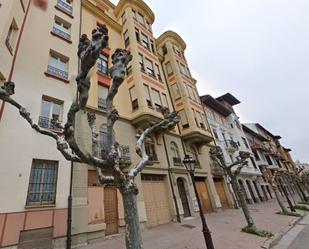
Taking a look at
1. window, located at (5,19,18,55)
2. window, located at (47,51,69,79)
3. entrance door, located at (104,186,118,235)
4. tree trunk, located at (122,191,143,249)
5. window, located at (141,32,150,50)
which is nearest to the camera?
tree trunk, located at (122,191,143,249)

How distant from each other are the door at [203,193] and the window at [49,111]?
13874mm

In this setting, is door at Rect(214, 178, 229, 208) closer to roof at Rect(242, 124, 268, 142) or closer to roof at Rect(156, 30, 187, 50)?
roof at Rect(156, 30, 187, 50)

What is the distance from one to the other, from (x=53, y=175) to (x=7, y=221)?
99.6 inches

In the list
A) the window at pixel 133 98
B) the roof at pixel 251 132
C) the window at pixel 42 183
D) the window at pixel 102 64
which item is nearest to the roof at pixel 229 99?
the roof at pixel 251 132

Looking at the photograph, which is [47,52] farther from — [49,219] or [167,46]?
[167,46]

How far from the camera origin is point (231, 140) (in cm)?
2862

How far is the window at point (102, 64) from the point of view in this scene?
15394mm

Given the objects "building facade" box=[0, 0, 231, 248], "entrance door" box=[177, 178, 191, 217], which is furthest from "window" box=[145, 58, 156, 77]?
"entrance door" box=[177, 178, 191, 217]

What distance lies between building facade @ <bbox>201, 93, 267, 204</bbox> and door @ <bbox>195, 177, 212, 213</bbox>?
3.62 m

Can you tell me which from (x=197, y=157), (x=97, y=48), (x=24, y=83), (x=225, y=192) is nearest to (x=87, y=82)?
(x=97, y=48)

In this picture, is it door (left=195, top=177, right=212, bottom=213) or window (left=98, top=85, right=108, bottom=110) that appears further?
door (left=195, top=177, right=212, bottom=213)

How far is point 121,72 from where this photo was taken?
5504mm

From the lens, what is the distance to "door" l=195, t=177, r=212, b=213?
18.1 m

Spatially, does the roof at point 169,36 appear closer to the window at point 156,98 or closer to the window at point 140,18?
the window at point 140,18
